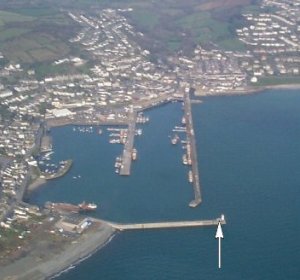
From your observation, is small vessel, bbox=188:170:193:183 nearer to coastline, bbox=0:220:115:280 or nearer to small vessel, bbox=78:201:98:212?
small vessel, bbox=78:201:98:212

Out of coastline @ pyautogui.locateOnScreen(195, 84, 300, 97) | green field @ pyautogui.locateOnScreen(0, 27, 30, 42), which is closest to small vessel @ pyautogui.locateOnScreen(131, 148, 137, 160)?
coastline @ pyautogui.locateOnScreen(195, 84, 300, 97)

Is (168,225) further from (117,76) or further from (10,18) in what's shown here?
(10,18)

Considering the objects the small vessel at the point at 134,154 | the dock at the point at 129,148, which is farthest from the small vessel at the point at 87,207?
the small vessel at the point at 134,154

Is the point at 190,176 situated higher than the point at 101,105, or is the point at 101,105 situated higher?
the point at 101,105

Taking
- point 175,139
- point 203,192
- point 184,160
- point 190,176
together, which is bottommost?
point 203,192

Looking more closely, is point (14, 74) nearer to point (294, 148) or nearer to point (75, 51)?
point (75, 51)

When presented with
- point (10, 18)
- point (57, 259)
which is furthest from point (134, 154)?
point (10, 18)

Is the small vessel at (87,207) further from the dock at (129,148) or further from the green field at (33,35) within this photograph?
the green field at (33,35)
